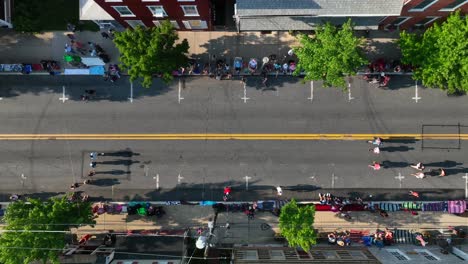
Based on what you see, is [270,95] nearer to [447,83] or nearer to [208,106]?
[208,106]

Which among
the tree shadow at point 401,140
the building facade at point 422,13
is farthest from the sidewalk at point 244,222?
the building facade at point 422,13

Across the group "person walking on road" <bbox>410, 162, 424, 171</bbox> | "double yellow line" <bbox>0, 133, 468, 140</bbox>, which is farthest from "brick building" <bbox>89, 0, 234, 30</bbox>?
"person walking on road" <bbox>410, 162, 424, 171</bbox>

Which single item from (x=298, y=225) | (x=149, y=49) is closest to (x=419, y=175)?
(x=298, y=225)

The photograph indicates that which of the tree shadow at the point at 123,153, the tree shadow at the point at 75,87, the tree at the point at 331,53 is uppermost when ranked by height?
the tree at the point at 331,53

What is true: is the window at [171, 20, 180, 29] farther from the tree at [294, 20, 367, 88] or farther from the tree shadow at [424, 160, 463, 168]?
the tree shadow at [424, 160, 463, 168]

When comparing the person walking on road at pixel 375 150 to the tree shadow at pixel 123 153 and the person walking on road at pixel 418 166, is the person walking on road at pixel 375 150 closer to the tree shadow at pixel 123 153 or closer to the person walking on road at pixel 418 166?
the person walking on road at pixel 418 166

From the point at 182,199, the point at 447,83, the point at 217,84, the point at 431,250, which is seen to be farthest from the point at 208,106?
the point at 431,250
